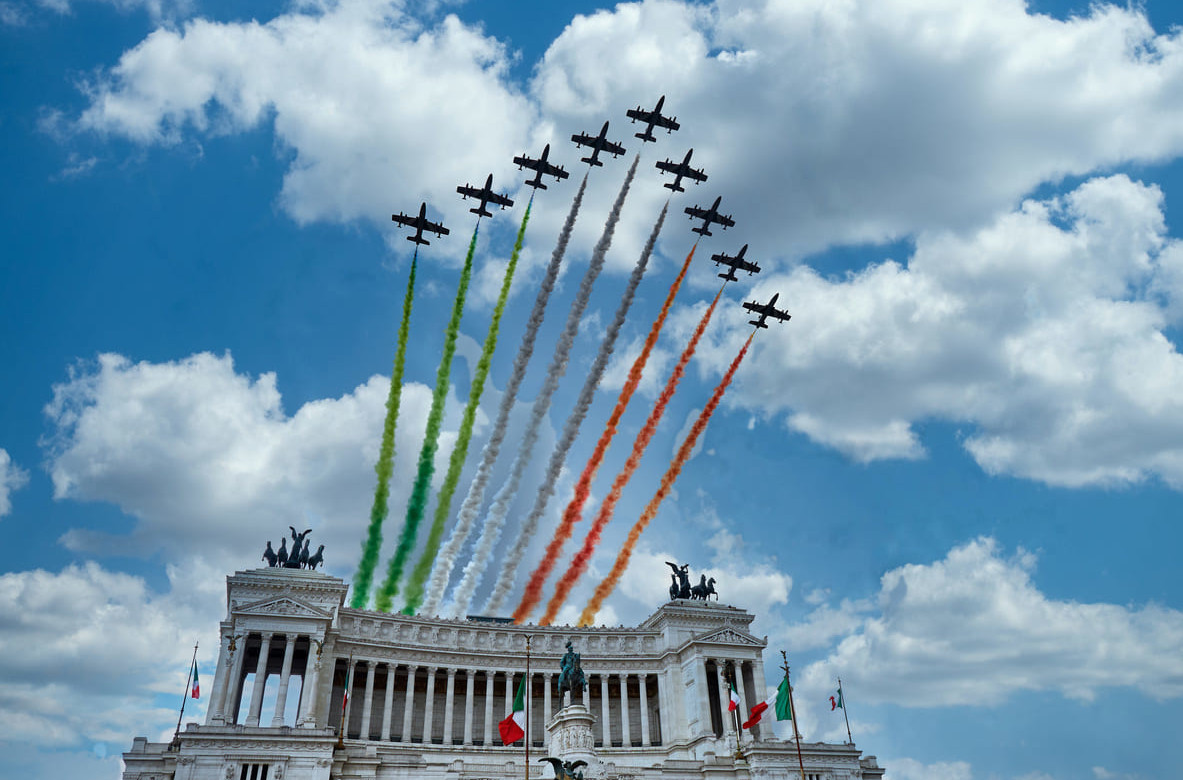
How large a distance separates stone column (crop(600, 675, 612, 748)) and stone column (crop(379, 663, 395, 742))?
23.7 meters

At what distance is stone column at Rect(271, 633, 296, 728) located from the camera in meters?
74.8

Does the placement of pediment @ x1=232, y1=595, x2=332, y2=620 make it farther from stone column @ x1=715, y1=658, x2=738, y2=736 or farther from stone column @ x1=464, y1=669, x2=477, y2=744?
stone column @ x1=715, y1=658, x2=738, y2=736

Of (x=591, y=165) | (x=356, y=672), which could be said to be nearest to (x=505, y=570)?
(x=356, y=672)

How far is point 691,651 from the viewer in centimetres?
9406

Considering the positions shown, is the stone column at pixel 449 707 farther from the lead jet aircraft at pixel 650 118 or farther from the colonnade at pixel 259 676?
the lead jet aircraft at pixel 650 118

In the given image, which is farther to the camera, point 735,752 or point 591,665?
point 591,665

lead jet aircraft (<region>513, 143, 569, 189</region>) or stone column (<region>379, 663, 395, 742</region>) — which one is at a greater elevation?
lead jet aircraft (<region>513, 143, 569, 189</region>)

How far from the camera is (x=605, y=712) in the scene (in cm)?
9512

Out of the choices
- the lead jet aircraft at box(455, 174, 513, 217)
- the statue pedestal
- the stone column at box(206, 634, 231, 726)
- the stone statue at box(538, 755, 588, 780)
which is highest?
the lead jet aircraft at box(455, 174, 513, 217)

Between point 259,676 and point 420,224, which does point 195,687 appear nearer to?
point 259,676

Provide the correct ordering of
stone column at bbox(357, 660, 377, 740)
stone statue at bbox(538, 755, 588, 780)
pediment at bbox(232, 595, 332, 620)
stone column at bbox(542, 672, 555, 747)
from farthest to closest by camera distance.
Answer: stone column at bbox(542, 672, 555, 747), stone column at bbox(357, 660, 377, 740), pediment at bbox(232, 595, 332, 620), stone statue at bbox(538, 755, 588, 780)

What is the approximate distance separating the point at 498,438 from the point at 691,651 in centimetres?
3354

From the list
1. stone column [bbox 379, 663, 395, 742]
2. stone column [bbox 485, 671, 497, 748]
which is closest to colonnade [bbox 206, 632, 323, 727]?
stone column [bbox 379, 663, 395, 742]

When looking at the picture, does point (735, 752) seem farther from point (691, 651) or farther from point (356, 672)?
point (356, 672)
